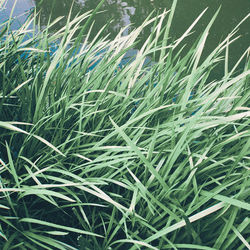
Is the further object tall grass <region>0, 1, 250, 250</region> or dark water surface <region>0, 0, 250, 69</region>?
dark water surface <region>0, 0, 250, 69</region>

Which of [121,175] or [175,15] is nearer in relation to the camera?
[121,175]

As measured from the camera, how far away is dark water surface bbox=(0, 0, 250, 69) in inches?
123

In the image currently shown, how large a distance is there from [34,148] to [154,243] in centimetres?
45

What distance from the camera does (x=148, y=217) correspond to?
0.77m

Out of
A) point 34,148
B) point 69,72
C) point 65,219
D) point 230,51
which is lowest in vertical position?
point 230,51

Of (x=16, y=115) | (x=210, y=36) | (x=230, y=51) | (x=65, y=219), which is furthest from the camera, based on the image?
(x=210, y=36)

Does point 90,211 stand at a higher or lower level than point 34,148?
lower

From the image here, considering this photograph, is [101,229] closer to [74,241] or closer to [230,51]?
[74,241]

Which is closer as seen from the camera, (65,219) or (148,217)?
(148,217)

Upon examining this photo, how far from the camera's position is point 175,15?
3.48m

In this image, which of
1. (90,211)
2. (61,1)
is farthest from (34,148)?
(61,1)

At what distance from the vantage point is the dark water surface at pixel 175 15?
10.3 ft

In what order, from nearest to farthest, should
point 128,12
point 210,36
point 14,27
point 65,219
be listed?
point 65,219
point 14,27
point 210,36
point 128,12

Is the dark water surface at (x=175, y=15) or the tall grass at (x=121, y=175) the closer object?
the tall grass at (x=121, y=175)
